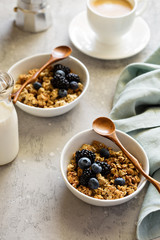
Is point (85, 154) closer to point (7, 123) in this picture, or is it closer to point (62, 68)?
point (7, 123)

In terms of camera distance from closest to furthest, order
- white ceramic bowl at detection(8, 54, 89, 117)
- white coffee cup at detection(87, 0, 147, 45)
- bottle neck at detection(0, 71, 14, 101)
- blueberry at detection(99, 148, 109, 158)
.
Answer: bottle neck at detection(0, 71, 14, 101), blueberry at detection(99, 148, 109, 158), white ceramic bowl at detection(8, 54, 89, 117), white coffee cup at detection(87, 0, 147, 45)

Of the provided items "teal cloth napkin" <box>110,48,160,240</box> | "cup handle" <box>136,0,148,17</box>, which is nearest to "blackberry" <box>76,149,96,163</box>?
"teal cloth napkin" <box>110,48,160,240</box>

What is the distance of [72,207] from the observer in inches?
36.2

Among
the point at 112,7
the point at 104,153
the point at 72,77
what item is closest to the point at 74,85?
the point at 72,77

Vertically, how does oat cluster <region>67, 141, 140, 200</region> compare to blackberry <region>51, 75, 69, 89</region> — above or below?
below

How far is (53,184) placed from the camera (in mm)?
971

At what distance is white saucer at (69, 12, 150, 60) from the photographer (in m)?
1.33

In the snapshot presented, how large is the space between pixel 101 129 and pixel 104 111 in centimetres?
17

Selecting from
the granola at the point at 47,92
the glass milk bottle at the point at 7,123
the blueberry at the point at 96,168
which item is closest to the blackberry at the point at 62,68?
the granola at the point at 47,92

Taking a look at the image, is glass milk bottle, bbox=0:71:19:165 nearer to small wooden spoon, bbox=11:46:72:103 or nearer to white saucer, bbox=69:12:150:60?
small wooden spoon, bbox=11:46:72:103

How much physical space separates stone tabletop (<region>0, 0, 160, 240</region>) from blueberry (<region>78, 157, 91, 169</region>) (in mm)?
96

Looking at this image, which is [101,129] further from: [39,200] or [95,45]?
[95,45]

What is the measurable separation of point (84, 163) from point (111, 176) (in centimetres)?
8

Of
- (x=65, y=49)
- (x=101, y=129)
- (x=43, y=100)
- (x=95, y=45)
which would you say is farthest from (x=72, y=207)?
(x=95, y=45)
